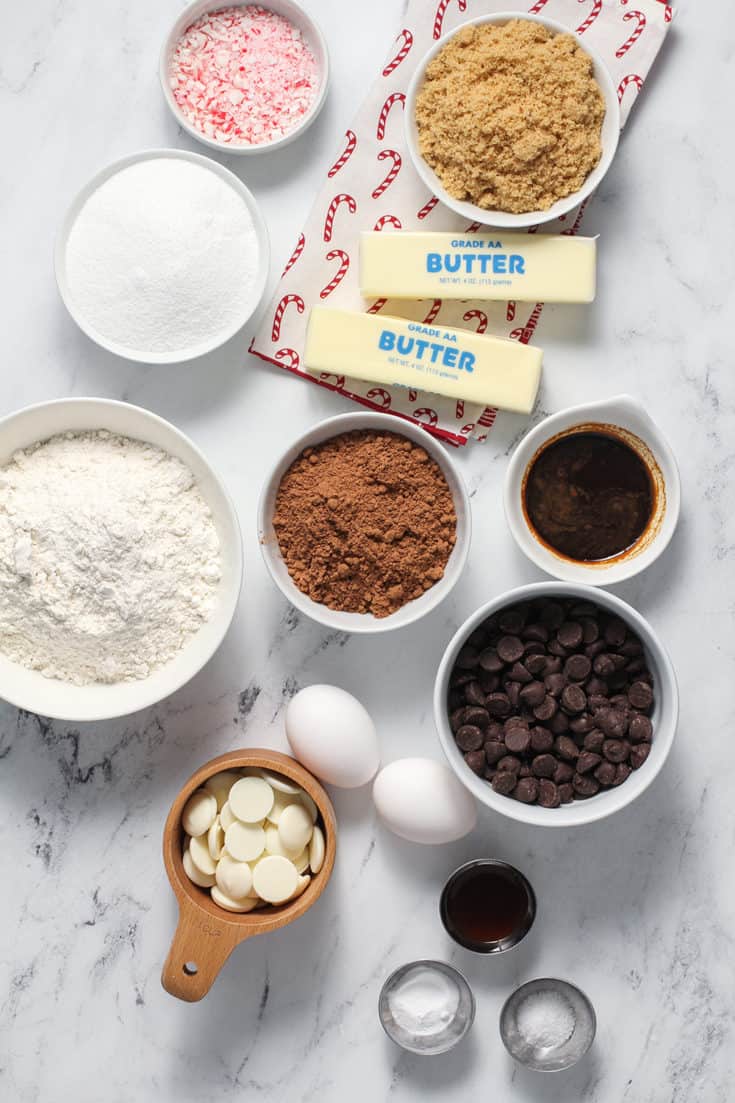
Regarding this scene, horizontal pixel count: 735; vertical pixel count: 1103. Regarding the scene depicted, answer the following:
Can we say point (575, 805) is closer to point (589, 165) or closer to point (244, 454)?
point (244, 454)

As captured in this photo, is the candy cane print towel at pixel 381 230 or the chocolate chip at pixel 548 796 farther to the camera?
the candy cane print towel at pixel 381 230

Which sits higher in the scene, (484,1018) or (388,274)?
(388,274)

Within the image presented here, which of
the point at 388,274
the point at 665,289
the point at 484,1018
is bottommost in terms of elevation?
the point at 484,1018

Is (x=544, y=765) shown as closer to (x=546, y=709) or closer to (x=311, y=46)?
(x=546, y=709)

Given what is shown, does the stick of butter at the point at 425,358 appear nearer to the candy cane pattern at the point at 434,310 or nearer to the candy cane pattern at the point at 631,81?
the candy cane pattern at the point at 434,310

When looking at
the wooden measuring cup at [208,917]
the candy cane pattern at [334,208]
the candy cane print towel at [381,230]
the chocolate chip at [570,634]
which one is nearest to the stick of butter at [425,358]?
the candy cane print towel at [381,230]

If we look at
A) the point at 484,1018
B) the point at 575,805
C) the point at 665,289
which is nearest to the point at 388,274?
the point at 665,289

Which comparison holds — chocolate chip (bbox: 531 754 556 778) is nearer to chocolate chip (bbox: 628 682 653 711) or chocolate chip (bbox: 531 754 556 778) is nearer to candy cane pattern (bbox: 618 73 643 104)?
chocolate chip (bbox: 628 682 653 711)
